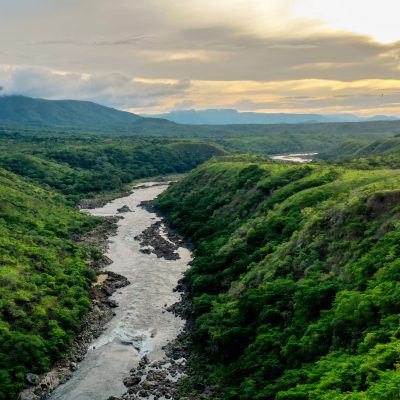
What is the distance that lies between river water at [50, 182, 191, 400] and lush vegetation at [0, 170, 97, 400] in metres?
4.47

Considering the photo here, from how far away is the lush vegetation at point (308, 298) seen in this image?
35.5m

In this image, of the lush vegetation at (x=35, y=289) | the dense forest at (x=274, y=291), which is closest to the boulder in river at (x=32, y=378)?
the lush vegetation at (x=35, y=289)

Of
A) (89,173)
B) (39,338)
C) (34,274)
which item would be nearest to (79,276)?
(34,274)

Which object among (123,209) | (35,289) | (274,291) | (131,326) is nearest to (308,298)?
(274,291)

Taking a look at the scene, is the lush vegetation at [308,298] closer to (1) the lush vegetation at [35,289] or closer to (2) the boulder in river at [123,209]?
(1) the lush vegetation at [35,289]

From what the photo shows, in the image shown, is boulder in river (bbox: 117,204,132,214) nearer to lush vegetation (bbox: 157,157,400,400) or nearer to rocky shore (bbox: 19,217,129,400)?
rocky shore (bbox: 19,217,129,400)

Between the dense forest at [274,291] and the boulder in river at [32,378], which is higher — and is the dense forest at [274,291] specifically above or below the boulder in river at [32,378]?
above

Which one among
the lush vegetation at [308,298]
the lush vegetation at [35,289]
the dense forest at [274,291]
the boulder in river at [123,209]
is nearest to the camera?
the lush vegetation at [308,298]

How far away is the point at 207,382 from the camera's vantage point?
153 ft

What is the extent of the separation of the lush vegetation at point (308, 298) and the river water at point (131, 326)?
475 cm

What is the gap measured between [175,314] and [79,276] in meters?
19.0

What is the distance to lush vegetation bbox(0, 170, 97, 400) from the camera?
49.1 meters

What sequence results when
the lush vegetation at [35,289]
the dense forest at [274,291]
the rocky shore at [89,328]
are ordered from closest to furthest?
1. the dense forest at [274,291]
2. the rocky shore at [89,328]
3. the lush vegetation at [35,289]

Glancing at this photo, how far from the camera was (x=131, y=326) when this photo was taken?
59.8m
